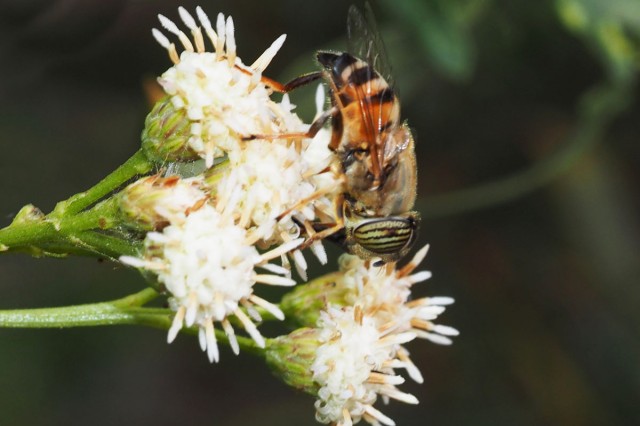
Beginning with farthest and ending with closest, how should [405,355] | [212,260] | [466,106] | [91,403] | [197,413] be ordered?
1. [197,413]
2. [91,403]
3. [466,106]
4. [405,355]
5. [212,260]

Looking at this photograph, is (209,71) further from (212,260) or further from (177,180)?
(212,260)

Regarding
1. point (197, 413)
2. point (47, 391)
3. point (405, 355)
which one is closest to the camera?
point (405, 355)

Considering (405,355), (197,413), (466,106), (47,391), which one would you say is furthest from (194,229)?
(197,413)

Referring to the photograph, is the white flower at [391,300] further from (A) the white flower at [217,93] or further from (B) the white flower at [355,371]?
(A) the white flower at [217,93]

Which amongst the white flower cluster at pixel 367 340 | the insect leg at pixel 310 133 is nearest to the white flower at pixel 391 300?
the white flower cluster at pixel 367 340

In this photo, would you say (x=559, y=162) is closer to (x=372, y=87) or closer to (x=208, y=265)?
(x=372, y=87)

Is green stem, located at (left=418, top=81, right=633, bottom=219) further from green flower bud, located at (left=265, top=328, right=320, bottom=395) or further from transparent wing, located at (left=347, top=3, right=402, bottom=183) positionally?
green flower bud, located at (left=265, top=328, right=320, bottom=395)
